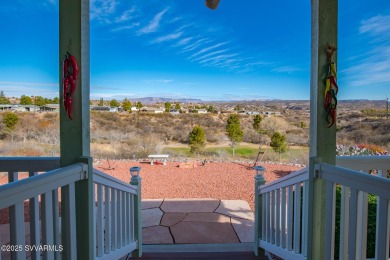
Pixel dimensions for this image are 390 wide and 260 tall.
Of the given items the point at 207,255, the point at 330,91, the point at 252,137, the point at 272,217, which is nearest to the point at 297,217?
the point at 272,217

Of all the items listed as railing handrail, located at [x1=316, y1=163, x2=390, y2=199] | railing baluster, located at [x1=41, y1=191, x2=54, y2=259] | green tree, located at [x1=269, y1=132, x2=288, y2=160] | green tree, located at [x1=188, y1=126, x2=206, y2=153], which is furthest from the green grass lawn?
railing baluster, located at [x1=41, y1=191, x2=54, y2=259]

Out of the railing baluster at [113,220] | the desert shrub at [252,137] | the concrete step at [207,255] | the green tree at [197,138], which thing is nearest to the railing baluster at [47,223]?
the railing baluster at [113,220]

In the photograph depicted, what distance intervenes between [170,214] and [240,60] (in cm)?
1307

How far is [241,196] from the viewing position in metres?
4.68

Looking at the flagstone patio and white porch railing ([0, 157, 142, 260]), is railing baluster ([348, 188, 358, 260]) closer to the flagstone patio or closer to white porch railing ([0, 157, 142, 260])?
white porch railing ([0, 157, 142, 260])

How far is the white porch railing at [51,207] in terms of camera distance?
2.79 ft

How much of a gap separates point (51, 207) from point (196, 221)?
2547mm

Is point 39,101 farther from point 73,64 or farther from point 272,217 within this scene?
point 272,217

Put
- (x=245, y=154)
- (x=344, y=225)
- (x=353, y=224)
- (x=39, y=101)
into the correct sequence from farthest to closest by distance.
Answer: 1. (x=245, y=154)
2. (x=39, y=101)
3. (x=344, y=225)
4. (x=353, y=224)

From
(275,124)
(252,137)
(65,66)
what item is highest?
(65,66)

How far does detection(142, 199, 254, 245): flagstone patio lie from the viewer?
2861 mm

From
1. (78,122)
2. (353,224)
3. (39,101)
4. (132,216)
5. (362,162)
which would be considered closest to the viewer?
(353,224)

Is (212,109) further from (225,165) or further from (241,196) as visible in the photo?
(241,196)

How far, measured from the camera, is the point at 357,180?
106 centimetres
